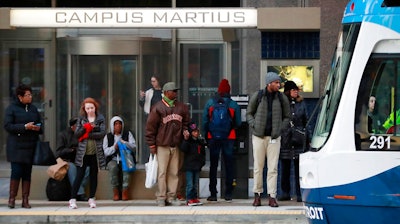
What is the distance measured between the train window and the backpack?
539cm

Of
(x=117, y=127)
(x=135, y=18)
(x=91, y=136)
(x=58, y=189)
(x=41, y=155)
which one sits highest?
Result: (x=135, y=18)

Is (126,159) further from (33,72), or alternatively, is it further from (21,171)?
(33,72)

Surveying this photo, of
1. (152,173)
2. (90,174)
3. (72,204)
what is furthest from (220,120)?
(72,204)

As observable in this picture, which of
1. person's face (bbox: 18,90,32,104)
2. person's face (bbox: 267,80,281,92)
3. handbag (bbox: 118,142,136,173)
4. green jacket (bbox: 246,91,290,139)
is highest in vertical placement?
person's face (bbox: 267,80,281,92)

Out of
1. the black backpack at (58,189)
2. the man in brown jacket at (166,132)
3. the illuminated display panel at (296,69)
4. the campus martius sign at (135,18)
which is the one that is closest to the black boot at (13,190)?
the black backpack at (58,189)

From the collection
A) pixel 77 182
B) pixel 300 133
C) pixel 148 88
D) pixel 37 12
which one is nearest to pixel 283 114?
pixel 300 133

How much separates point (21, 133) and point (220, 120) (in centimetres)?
285

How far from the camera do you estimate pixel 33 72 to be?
765 inches

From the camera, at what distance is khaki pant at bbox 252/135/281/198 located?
13461 mm

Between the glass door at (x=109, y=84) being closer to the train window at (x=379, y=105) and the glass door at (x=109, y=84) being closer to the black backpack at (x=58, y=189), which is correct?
the black backpack at (x=58, y=189)

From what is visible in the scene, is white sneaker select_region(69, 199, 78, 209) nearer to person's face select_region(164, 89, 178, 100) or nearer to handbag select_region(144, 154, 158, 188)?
handbag select_region(144, 154, 158, 188)

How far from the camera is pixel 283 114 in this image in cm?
1348

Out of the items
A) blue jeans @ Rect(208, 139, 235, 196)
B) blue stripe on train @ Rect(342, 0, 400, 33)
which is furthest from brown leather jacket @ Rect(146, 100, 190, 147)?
blue stripe on train @ Rect(342, 0, 400, 33)

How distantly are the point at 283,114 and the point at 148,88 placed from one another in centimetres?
615
